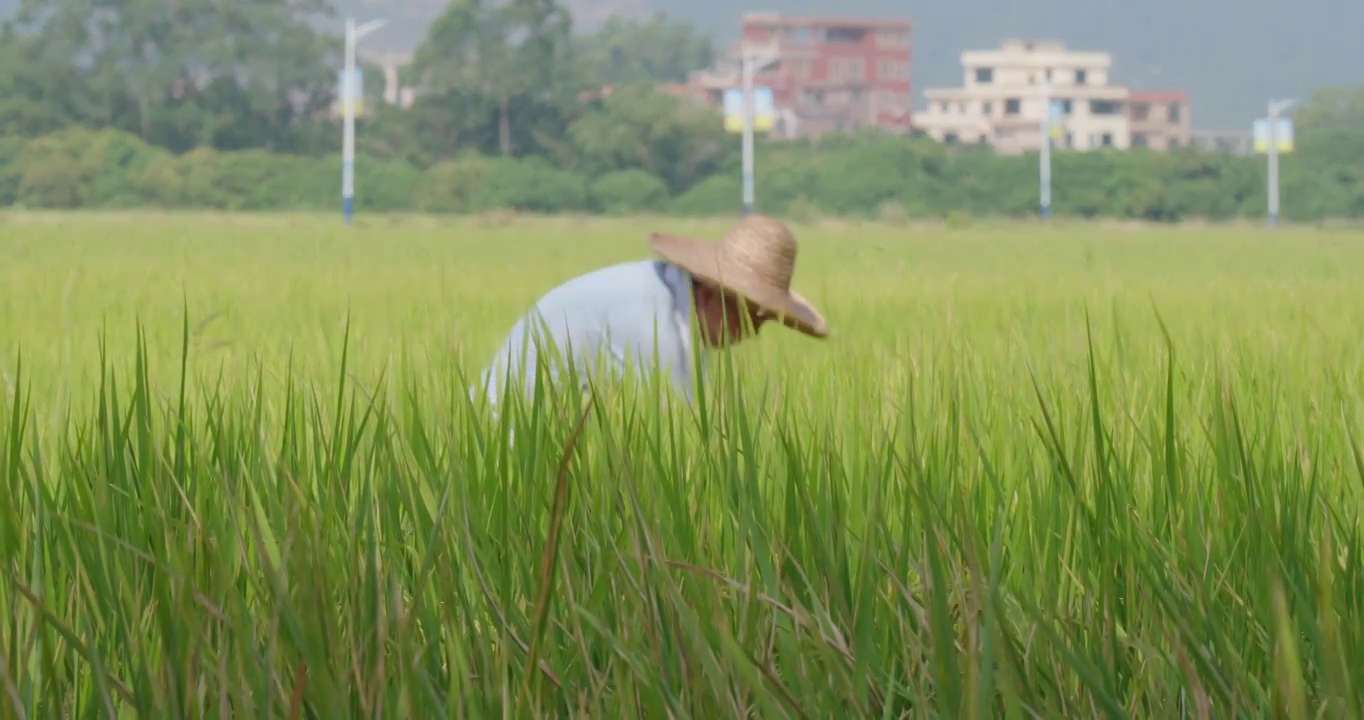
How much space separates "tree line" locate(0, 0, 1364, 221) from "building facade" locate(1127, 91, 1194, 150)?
48.0m

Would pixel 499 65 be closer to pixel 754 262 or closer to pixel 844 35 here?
pixel 754 262

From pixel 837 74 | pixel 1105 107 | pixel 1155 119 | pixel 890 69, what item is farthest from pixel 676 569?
pixel 837 74

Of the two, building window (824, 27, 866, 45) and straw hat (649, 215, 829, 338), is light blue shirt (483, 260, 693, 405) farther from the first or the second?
building window (824, 27, 866, 45)

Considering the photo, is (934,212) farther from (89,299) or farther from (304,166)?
(89,299)

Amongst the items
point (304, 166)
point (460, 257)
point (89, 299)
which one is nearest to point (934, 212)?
point (304, 166)

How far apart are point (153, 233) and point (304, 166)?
24.0 meters

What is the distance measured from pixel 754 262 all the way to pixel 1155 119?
103841mm

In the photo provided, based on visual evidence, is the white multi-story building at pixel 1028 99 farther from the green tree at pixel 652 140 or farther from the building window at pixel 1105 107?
the green tree at pixel 652 140

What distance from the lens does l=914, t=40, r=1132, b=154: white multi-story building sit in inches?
3888

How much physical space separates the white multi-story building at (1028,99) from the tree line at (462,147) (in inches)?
1708

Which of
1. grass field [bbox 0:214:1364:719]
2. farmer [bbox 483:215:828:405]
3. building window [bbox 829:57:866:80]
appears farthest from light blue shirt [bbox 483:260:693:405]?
building window [bbox 829:57:866:80]

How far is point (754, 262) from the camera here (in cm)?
378

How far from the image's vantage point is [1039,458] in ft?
7.12

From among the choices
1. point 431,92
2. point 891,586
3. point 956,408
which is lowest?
point 891,586
